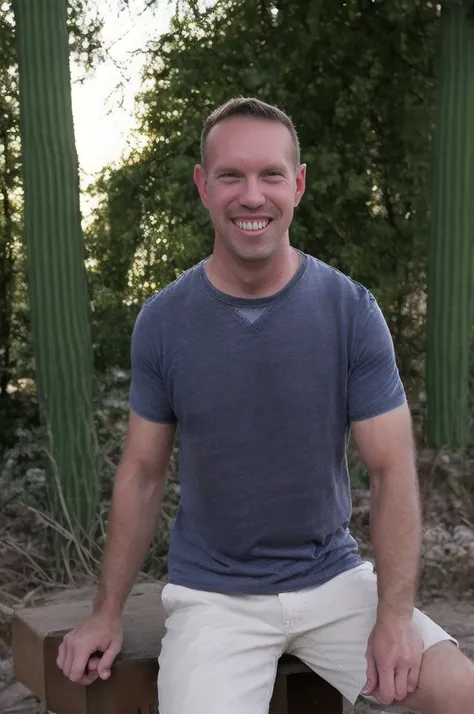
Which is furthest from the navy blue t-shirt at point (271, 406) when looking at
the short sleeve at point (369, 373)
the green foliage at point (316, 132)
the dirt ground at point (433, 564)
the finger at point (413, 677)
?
the green foliage at point (316, 132)

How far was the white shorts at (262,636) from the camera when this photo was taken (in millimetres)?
2473

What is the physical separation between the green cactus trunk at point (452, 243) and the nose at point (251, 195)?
4.34 metres

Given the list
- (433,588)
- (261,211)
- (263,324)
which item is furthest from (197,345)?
(433,588)

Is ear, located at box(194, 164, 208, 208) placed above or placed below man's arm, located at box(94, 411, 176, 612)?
above

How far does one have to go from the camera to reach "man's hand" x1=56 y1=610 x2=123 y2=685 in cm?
257

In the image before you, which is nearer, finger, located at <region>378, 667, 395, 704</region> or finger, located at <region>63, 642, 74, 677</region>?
finger, located at <region>378, 667, 395, 704</region>

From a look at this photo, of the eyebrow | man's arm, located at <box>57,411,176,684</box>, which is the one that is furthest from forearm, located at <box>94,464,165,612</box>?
the eyebrow

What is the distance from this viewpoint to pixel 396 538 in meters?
2.50

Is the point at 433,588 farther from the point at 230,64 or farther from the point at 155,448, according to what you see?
the point at 230,64

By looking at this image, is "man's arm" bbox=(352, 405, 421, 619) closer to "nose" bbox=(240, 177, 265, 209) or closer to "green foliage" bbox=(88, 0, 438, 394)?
"nose" bbox=(240, 177, 265, 209)

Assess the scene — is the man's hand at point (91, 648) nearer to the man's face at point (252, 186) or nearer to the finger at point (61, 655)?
the finger at point (61, 655)

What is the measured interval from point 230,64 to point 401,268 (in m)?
1.90

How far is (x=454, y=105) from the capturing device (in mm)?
6668

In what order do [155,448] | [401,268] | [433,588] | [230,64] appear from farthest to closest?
[401,268] → [230,64] → [433,588] → [155,448]
